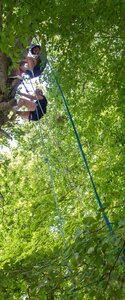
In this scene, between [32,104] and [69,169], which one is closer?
[32,104]

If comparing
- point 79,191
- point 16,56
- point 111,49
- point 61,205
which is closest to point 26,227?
point 61,205

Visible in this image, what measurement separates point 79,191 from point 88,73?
→ 2328 millimetres

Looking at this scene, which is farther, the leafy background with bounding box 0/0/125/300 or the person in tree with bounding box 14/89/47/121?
the person in tree with bounding box 14/89/47/121

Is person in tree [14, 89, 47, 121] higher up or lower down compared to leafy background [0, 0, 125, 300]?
higher up

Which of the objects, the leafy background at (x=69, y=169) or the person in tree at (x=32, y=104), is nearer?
the leafy background at (x=69, y=169)

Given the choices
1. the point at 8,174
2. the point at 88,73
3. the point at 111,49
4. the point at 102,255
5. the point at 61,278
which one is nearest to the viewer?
the point at 102,255

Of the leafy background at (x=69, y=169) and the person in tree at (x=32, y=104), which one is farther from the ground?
the person in tree at (x=32, y=104)

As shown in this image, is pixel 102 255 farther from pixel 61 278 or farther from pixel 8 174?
pixel 8 174

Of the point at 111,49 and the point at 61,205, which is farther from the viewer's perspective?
the point at 61,205

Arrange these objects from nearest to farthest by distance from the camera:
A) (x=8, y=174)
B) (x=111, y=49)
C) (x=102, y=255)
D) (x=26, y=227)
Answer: (x=102, y=255) → (x=111, y=49) → (x=26, y=227) → (x=8, y=174)

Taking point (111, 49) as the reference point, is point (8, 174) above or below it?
above

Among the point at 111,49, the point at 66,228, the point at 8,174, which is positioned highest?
the point at 8,174

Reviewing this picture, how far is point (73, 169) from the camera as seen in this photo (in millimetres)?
6277

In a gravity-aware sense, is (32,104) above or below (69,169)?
above
